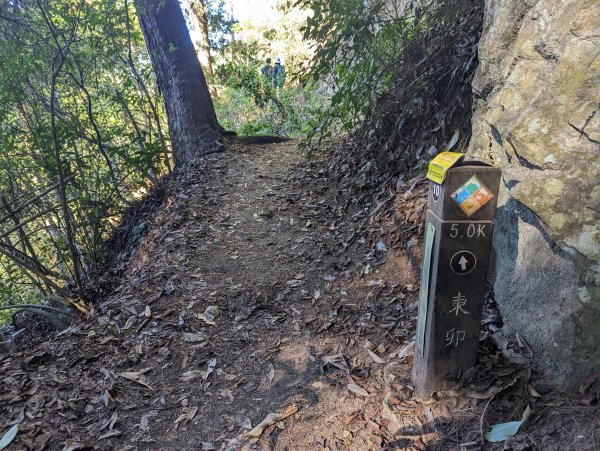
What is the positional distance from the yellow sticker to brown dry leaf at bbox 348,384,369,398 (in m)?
1.53

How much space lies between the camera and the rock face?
2.14m

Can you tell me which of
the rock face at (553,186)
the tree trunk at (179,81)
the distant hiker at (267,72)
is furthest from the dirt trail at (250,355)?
the distant hiker at (267,72)

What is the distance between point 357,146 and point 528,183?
407cm

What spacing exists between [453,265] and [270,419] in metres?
1.60

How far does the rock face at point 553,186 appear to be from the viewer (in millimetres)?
2143

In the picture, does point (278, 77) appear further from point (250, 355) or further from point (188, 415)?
point (188, 415)

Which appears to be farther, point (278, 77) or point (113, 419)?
point (278, 77)

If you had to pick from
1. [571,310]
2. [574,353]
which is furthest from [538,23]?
[574,353]

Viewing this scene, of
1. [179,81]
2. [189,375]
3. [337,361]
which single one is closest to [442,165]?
[337,361]

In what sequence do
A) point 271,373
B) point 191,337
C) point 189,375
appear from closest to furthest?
1. point 271,373
2. point 189,375
3. point 191,337

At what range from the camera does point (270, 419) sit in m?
2.80

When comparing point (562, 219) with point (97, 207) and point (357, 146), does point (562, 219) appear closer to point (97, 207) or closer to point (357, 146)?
point (357, 146)

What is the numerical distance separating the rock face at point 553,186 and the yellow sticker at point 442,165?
519 millimetres

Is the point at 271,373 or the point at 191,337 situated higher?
the point at 191,337
